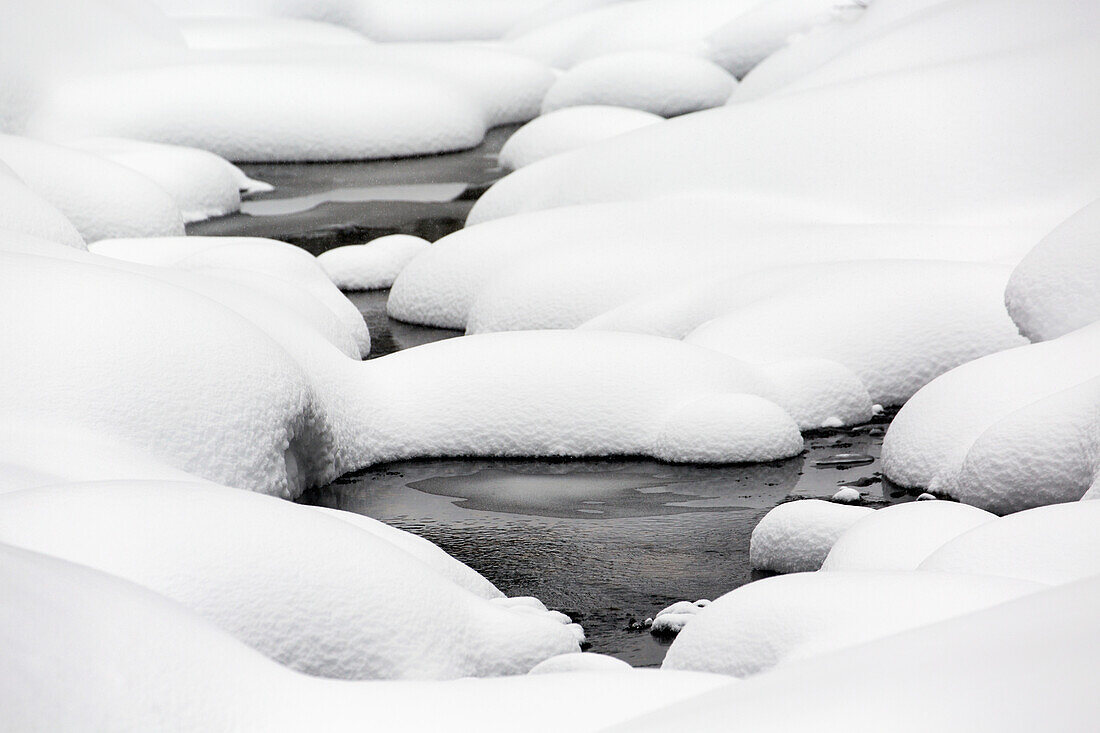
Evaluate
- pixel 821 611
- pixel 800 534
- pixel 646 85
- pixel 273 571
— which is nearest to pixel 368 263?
pixel 800 534

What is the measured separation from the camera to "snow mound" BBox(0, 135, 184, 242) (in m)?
5.93

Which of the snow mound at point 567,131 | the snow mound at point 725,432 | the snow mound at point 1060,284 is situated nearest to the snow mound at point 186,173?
the snow mound at point 567,131

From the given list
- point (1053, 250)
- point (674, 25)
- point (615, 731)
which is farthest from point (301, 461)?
point (674, 25)

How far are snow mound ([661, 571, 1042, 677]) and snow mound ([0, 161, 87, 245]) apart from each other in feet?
9.86

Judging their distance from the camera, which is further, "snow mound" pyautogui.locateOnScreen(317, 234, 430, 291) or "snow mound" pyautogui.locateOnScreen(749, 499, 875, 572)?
"snow mound" pyautogui.locateOnScreen(317, 234, 430, 291)

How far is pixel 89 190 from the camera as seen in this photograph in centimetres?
612

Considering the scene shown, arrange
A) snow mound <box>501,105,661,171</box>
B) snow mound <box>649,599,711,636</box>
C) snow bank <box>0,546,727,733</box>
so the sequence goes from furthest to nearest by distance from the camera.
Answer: snow mound <box>501,105,661,171</box>
snow mound <box>649,599,711,636</box>
snow bank <box>0,546,727,733</box>

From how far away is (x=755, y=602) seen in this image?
7.21 feet

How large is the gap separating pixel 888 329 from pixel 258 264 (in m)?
2.25

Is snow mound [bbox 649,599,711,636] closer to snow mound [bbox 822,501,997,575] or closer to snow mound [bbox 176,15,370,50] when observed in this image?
snow mound [bbox 822,501,997,575]

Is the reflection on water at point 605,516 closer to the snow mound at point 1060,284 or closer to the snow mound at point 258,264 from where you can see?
the snow mound at point 1060,284

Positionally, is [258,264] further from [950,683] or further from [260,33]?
[260,33]

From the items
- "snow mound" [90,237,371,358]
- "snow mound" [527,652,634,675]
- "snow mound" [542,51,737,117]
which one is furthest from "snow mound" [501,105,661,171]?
"snow mound" [527,652,634,675]

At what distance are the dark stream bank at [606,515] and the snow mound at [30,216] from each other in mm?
1522
